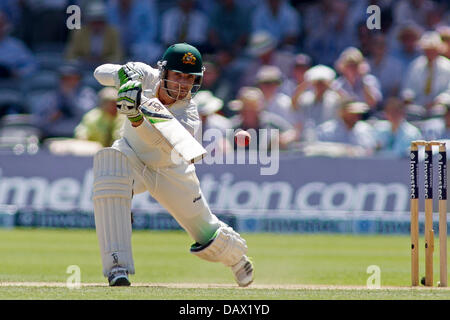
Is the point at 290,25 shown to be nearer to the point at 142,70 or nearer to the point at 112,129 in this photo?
the point at 112,129

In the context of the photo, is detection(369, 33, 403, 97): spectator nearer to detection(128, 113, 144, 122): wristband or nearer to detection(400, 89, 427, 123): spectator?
detection(400, 89, 427, 123): spectator

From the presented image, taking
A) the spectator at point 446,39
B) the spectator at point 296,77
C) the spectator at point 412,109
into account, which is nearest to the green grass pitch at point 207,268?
the spectator at point 412,109

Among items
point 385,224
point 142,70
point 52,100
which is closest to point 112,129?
point 52,100

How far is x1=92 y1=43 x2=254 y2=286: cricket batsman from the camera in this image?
6473 mm

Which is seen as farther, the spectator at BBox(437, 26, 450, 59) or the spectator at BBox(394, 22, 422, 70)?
the spectator at BBox(394, 22, 422, 70)

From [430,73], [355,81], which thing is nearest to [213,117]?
[355,81]

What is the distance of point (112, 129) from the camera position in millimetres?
12930

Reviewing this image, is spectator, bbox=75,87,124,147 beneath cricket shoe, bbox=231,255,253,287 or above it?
above

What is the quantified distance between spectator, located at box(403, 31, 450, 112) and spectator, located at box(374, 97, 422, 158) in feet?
2.17

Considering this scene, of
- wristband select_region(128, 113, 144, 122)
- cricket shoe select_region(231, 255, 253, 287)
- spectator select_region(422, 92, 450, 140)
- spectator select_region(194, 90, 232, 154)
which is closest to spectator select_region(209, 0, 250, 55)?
spectator select_region(194, 90, 232, 154)

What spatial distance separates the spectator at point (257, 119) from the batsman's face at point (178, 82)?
17.7ft

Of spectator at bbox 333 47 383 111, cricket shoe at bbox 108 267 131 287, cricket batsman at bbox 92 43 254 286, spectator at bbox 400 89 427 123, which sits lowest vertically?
cricket shoe at bbox 108 267 131 287

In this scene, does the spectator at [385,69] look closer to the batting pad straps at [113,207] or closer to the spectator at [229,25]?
the spectator at [229,25]

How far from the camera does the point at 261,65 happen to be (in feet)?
46.4
